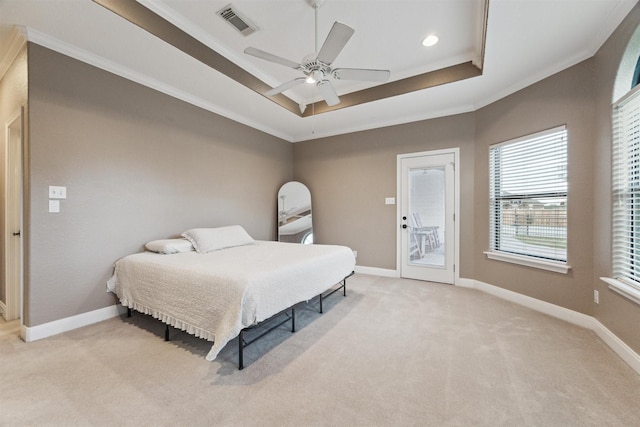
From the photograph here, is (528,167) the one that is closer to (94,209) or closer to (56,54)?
(94,209)

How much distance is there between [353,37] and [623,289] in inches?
127

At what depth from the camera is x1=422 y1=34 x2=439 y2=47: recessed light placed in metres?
2.71

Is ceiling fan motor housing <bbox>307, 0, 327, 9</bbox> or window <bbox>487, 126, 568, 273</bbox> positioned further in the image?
window <bbox>487, 126, 568, 273</bbox>

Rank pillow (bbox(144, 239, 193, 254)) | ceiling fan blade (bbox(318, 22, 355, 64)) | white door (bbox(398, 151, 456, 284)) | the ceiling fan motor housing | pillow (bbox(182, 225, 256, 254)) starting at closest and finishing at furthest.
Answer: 1. ceiling fan blade (bbox(318, 22, 355, 64))
2. the ceiling fan motor housing
3. pillow (bbox(144, 239, 193, 254))
4. pillow (bbox(182, 225, 256, 254))
5. white door (bbox(398, 151, 456, 284))

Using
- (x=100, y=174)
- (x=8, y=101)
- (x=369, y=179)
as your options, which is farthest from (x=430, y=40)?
(x=8, y=101)

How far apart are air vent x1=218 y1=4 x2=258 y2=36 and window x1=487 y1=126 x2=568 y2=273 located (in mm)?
3315

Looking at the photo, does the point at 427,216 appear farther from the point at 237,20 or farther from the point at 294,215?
the point at 237,20

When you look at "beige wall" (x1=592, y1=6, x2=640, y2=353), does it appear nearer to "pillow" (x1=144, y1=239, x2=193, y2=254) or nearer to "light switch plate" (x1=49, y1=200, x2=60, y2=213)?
"pillow" (x1=144, y1=239, x2=193, y2=254)

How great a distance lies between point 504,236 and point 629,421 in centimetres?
233

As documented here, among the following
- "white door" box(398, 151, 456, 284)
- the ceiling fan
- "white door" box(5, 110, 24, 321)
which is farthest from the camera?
"white door" box(398, 151, 456, 284)

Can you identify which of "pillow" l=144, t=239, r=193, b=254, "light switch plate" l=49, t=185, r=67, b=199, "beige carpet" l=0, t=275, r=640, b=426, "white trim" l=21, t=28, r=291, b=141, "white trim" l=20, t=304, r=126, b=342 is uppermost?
"white trim" l=21, t=28, r=291, b=141

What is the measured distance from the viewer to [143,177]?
10.1ft

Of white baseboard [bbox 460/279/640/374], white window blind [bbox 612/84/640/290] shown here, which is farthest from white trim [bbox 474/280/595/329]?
white window blind [bbox 612/84/640/290]

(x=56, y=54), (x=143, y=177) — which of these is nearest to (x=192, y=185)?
(x=143, y=177)
